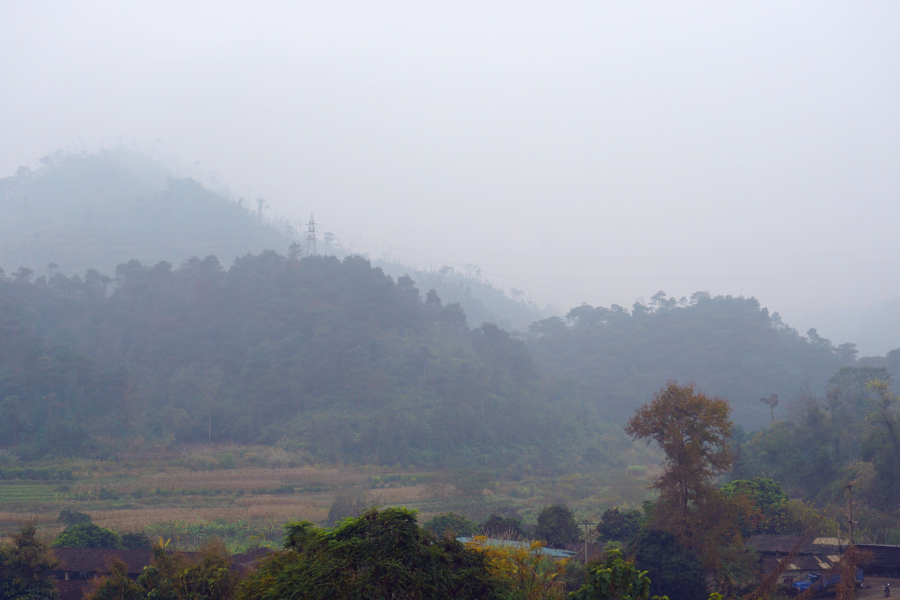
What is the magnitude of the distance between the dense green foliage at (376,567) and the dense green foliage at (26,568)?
367 inches

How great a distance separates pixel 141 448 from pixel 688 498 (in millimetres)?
41287

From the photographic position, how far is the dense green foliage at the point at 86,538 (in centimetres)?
2086

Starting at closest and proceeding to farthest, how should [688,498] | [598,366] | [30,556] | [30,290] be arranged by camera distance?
[30,556]
[688,498]
[30,290]
[598,366]

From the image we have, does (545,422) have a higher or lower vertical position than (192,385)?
lower

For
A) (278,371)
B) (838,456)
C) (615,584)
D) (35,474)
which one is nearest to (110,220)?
(278,371)

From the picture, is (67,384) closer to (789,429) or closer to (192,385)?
(192,385)

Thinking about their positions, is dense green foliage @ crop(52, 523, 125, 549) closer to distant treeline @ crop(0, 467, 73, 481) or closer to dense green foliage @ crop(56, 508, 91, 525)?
dense green foliage @ crop(56, 508, 91, 525)

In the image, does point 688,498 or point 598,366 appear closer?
point 688,498

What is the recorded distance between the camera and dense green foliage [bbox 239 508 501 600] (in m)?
9.20

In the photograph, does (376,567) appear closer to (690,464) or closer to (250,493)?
(690,464)

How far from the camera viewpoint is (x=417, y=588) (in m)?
9.36

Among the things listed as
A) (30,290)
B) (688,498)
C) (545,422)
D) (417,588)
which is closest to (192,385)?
(30,290)

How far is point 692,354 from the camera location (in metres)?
81.9

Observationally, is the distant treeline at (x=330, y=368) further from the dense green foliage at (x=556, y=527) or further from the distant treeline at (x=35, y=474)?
the dense green foliage at (x=556, y=527)
